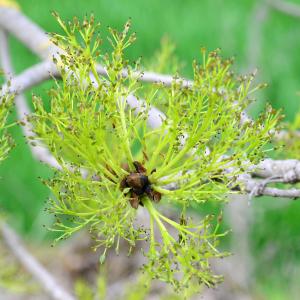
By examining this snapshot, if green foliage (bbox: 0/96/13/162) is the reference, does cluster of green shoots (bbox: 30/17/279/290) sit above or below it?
below

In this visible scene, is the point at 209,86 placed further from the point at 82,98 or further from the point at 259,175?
the point at 259,175

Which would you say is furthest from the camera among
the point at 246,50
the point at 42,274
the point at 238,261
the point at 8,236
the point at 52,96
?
the point at 246,50

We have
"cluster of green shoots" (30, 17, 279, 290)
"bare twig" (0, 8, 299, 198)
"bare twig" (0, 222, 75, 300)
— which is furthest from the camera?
"bare twig" (0, 222, 75, 300)

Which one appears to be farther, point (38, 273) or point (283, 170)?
point (38, 273)

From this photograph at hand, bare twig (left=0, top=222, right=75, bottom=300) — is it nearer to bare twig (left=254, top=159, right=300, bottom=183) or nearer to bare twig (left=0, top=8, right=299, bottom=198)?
bare twig (left=0, top=8, right=299, bottom=198)

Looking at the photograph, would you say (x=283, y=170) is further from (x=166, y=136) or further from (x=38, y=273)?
(x=38, y=273)

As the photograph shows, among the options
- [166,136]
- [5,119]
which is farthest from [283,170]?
[5,119]

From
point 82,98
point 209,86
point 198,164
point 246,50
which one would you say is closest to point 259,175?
point 198,164

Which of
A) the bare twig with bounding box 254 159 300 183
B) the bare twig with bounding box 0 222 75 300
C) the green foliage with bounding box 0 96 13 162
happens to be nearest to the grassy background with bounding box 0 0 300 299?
the bare twig with bounding box 0 222 75 300

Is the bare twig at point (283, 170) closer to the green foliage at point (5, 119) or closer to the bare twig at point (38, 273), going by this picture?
the green foliage at point (5, 119)
